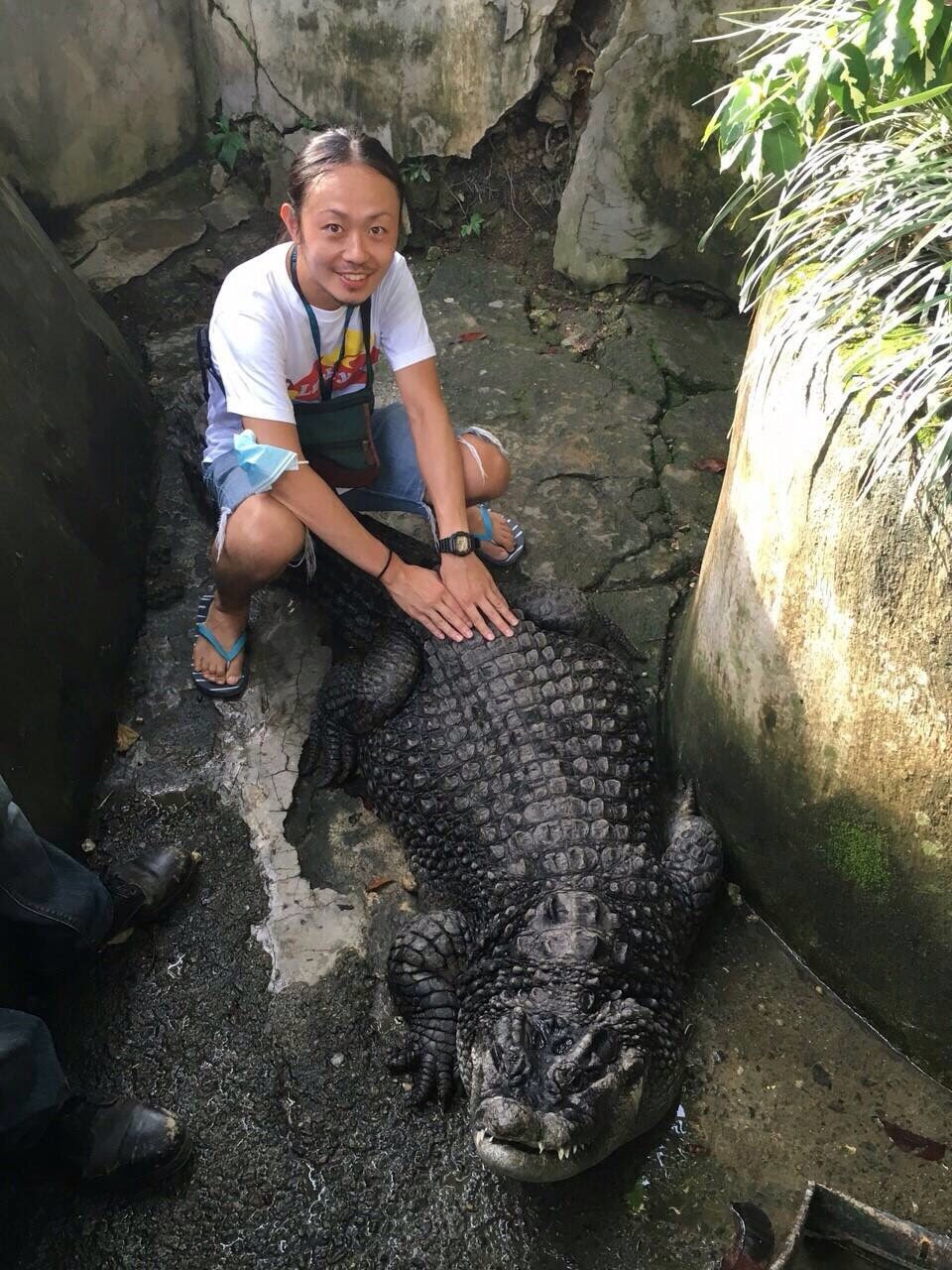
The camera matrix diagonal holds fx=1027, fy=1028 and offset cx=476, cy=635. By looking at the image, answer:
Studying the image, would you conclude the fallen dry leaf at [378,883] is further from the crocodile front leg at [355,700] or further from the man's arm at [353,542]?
the man's arm at [353,542]

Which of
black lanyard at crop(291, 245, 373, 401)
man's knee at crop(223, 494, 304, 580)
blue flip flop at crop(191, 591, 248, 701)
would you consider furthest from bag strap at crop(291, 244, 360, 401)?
blue flip flop at crop(191, 591, 248, 701)

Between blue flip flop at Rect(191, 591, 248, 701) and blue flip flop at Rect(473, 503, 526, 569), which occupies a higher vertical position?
blue flip flop at Rect(473, 503, 526, 569)

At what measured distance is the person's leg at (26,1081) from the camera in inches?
75.7

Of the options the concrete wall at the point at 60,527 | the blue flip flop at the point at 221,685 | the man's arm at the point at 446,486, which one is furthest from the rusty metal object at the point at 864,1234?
the blue flip flop at the point at 221,685

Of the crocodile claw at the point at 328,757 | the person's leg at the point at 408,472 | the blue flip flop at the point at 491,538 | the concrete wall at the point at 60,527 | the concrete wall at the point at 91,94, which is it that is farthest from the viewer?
the concrete wall at the point at 91,94

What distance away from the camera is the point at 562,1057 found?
6.58 ft

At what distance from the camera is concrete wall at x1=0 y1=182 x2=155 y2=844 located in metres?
2.61

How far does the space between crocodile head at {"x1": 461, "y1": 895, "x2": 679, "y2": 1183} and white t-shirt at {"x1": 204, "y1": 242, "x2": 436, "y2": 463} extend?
1.49 m

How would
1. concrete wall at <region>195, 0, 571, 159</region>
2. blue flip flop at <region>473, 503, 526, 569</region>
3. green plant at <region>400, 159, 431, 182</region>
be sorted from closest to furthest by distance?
blue flip flop at <region>473, 503, 526, 569</region>
concrete wall at <region>195, 0, 571, 159</region>
green plant at <region>400, 159, 431, 182</region>

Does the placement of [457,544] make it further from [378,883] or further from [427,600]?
[378,883]

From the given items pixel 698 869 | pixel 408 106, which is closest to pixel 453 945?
pixel 698 869

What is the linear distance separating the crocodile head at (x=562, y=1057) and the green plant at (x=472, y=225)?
3.61 m

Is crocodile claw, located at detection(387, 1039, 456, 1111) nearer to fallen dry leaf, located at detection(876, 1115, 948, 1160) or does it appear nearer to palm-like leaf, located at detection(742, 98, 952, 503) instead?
fallen dry leaf, located at detection(876, 1115, 948, 1160)

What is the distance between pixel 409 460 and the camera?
10.6 feet
